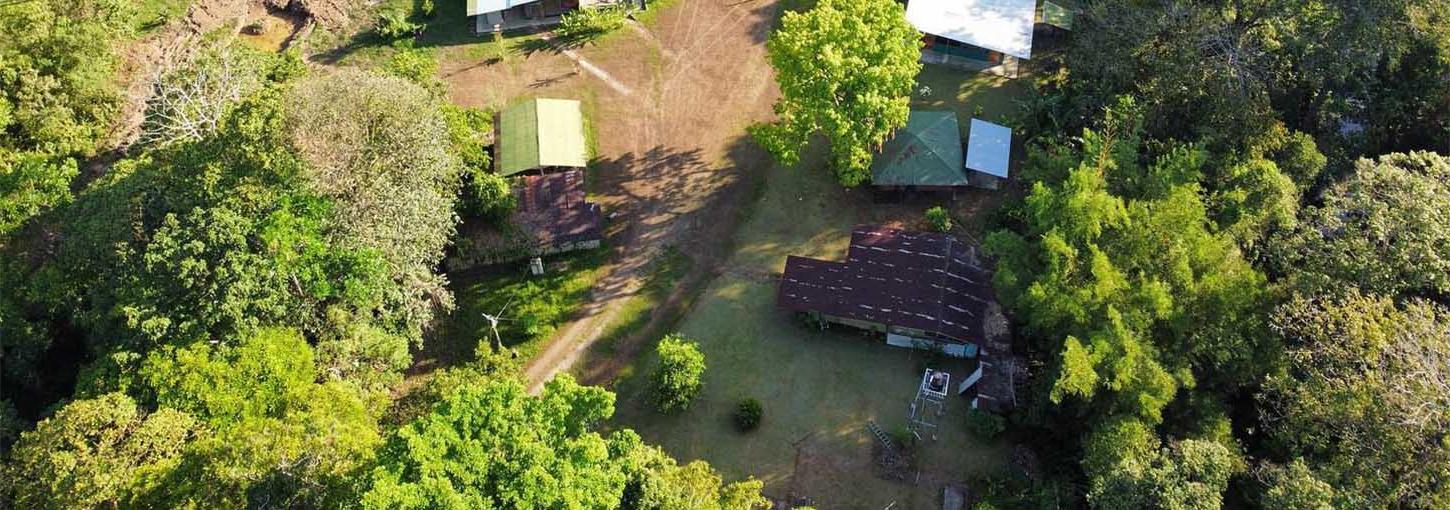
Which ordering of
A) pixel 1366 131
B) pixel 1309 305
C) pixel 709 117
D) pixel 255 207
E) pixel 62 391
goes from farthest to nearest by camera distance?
pixel 709 117 → pixel 1366 131 → pixel 62 391 → pixel 255 207 → pixel 1309 305

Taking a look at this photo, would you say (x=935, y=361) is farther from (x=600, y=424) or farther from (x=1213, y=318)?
(x=600, y=424)

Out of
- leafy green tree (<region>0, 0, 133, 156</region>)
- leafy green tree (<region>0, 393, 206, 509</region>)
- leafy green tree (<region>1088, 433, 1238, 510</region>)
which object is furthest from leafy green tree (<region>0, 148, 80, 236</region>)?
leafy green tree (<region>1088, 433, 1238, 510</region>)

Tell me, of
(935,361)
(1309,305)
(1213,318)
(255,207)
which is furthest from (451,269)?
(1309,305)

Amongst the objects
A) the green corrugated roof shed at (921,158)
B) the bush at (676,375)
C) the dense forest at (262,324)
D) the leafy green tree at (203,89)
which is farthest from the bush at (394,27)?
the green corrugated roof shed at (921,158)

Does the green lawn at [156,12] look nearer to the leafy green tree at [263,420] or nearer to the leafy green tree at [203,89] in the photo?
the leafy green tree at [203,89]

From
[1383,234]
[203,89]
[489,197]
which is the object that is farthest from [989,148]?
[203,89]

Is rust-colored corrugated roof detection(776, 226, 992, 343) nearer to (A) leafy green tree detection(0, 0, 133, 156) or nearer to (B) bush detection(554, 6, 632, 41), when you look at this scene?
(B) bush detection(554, 6, 632, 41)
